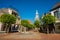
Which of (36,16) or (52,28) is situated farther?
(36,16)

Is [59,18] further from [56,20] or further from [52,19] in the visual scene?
[52,19]

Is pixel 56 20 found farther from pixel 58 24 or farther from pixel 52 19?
pixel 52 19

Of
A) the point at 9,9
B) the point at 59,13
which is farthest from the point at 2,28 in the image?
the point at 59,13

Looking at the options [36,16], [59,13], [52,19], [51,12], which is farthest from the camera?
[36,16]

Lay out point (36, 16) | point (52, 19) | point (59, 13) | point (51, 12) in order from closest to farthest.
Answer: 1. point (52, 19)
2. point (59, 13)
3. point (51, 12)
4. point (36, 16)

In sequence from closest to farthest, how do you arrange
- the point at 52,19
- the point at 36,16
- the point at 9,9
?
1. the point at 52,19
2. the point at 9,9
3. the point at 36,16

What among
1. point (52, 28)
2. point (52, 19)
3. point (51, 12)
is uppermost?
point (51, 12)

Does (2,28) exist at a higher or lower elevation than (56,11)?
lower

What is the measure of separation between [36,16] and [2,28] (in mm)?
62598

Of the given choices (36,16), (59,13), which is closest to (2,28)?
(59,13)

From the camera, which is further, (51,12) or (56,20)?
(51,12)

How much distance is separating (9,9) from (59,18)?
18.7 m

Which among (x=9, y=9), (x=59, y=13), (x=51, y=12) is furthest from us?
(x=9, y=9)

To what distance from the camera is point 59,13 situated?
126ft
